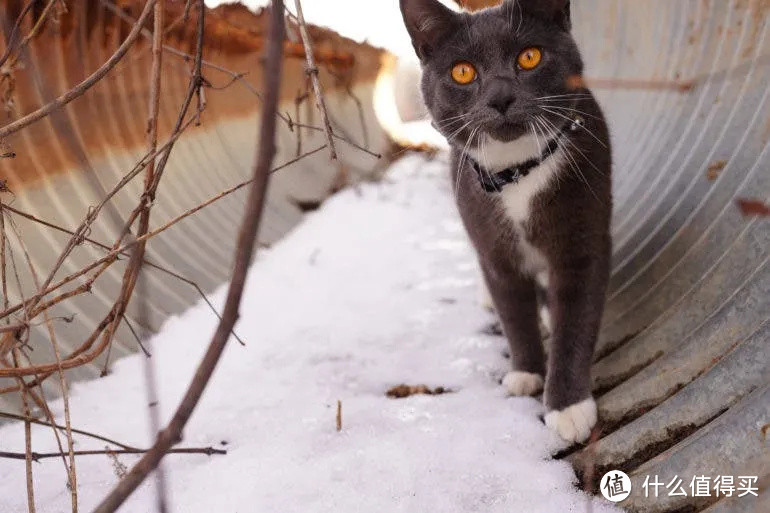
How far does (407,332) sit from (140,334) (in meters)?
0.78

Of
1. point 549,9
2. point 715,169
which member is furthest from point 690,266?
point 549,9

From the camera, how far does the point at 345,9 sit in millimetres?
2629

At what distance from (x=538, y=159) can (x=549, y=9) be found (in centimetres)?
32

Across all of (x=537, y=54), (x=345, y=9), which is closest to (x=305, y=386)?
(x=537, y=54)

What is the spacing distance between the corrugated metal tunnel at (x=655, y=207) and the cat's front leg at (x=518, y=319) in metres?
0.14

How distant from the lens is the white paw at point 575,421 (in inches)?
49.6

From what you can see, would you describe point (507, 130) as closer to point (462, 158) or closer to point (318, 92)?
point (462, 158)

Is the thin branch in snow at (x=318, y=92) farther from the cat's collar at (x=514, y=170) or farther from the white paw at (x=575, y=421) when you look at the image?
the white paw at (x=575, y=421)

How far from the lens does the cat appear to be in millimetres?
1342

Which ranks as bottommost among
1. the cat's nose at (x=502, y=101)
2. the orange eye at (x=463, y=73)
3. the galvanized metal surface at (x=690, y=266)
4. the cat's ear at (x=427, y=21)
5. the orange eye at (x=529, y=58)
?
the galvanized metal surface at (x=690, y=266)

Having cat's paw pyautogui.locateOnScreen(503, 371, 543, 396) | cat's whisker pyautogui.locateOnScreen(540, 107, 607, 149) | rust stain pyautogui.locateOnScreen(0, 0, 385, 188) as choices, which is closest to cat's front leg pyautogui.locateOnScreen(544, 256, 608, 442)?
cat's paw pyautogui.locateOnScreen(503, 371, 543, 396)

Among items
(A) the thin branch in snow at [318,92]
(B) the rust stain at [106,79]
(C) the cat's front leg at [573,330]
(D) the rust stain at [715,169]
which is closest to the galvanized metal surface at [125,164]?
(B) the rust stain at [106,79]

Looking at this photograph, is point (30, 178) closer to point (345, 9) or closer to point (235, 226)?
point (235, 226)

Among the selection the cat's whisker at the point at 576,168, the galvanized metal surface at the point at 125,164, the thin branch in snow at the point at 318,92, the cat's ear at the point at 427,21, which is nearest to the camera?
the thin branch in snow at the point at 318,92
